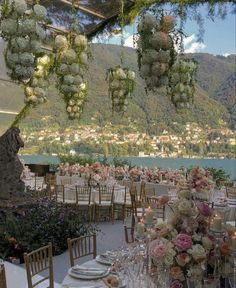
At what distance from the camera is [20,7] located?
9.91ft

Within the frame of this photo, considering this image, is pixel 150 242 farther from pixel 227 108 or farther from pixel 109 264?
pixel 227 108

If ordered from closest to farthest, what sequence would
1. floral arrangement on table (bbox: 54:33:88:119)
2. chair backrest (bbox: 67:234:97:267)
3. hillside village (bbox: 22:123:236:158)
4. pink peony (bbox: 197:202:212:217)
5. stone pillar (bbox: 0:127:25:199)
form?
pink peony (bbox: 197:202:212:217), floral arrangement on table (bbox: 54:33:88:119), chair backrest (bbox: 67:234:97:267), stone pillar (bbox: 0:127:25:199), hillside village (bbox: 22:123:236:158)

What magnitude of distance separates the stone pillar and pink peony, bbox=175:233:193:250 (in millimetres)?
5770

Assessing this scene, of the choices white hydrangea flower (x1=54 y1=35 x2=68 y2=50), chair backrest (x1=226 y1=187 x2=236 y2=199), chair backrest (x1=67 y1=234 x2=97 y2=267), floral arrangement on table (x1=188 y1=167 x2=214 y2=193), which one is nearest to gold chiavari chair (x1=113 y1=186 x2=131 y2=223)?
chair backrest (x1=226 y1=187 x2=236 y2=199)

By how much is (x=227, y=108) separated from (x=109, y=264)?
14.4 metres

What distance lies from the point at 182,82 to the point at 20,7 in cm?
130

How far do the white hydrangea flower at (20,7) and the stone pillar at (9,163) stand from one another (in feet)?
15.9

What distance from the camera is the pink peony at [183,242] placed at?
2.31 meters

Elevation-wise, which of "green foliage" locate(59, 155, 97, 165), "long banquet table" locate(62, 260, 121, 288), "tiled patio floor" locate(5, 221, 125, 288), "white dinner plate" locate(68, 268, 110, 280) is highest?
"green foliage" locate(59, 155, 97, 165)

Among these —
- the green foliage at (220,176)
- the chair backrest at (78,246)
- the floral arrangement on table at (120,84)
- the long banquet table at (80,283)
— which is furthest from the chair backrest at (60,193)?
the long banquet table at (80,283)

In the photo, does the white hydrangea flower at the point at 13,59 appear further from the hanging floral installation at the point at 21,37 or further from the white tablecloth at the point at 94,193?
the white tablecloth at the point at 94,193

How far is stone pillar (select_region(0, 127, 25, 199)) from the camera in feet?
25.3

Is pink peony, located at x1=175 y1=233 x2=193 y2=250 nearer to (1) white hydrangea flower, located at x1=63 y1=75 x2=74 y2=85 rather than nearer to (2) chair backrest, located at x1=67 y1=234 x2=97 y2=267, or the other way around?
(2) chair backrest, located at x1=67 y1=234 x2=97 y2=267

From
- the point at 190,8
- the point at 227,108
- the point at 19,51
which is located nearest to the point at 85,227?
the point at 190,8
